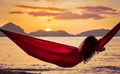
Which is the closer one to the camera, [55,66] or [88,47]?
[88,47]

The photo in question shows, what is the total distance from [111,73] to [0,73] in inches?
420

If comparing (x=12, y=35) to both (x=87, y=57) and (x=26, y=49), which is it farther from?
(x=87, y=57)

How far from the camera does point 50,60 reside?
5590 mm

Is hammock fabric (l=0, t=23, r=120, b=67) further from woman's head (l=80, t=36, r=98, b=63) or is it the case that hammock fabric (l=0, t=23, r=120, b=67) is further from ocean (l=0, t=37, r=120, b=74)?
ocean (l=0, t=37, r=120, b=74)

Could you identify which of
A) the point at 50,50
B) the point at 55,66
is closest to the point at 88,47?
the point at 50,50

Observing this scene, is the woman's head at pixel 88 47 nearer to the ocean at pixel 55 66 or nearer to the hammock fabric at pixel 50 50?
the hammock fabric at pixel 50 50

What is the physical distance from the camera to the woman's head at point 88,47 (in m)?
5.35

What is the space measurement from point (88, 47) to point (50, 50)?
2.04 ft

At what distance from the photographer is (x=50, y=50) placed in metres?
5.51

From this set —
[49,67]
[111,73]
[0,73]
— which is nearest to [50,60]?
[0,73]

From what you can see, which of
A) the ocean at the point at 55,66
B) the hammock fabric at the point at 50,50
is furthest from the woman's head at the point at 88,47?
the ocean at the point at 55,66

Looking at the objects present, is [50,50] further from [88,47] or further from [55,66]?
[55,66]

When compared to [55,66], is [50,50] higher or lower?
lower

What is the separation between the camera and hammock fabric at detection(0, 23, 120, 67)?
5361 mm
